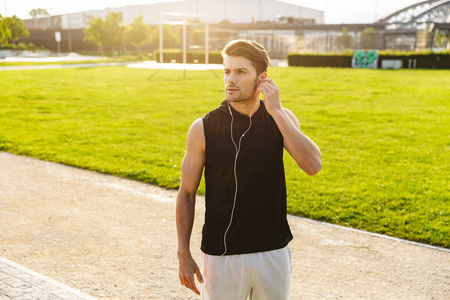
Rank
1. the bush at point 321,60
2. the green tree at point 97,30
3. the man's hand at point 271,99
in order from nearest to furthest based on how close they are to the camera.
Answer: the man's hand at point 271,99
the bush at point 321,60
the green tree at point 97,30

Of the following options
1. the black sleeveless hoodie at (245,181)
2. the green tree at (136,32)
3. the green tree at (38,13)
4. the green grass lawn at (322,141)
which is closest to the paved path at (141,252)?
the green grass lawn at (322,141)

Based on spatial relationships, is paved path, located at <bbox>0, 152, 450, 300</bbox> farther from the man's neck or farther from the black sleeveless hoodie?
the man's neck

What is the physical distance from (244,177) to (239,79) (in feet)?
1.66

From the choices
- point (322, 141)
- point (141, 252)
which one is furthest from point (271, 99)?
point (322, 141)

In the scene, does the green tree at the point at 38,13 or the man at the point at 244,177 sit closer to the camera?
the man at the point at 244,177

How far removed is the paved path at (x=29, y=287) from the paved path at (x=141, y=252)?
0.05 ft

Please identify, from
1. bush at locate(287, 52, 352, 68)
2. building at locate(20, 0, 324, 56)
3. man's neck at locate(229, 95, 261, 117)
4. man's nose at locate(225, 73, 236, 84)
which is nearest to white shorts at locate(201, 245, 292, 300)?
man's neck at locate(229, 95, 261, 117)

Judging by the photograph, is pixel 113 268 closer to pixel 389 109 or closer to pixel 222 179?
pixel 222 179

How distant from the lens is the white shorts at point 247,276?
7.86 ft

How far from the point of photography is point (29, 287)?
3.85m

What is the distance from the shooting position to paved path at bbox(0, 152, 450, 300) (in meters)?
4.14

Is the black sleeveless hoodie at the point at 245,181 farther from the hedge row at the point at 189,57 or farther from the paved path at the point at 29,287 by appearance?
the hedge row at the point at 189,57

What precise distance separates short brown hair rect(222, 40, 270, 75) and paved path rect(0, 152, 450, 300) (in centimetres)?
242

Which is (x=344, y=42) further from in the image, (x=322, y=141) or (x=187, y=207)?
(x=187, y=207)
